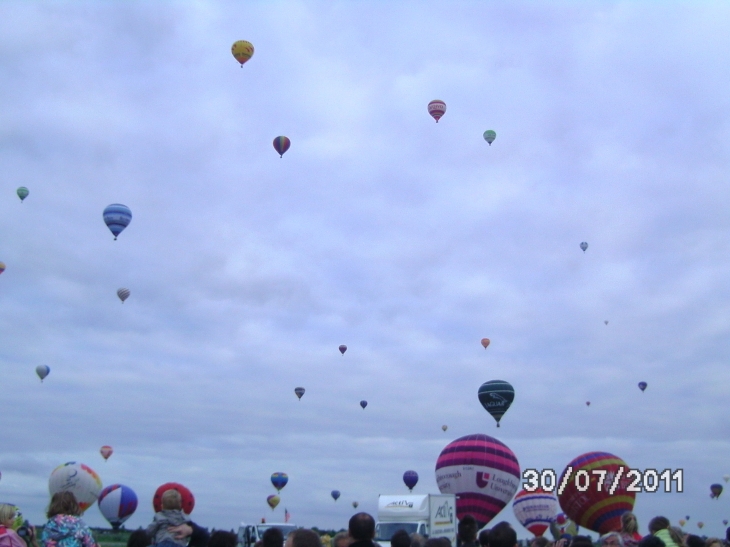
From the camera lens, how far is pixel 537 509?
1443 inches

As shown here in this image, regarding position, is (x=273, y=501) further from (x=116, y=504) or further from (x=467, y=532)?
(x=467, y=532)

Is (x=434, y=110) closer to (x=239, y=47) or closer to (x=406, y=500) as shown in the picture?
(x=239, y=47)

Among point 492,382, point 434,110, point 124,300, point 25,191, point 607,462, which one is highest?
point 434,110

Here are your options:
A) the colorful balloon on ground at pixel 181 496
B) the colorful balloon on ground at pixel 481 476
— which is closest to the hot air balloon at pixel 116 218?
the colorful balloon on ground at pixel 481 476

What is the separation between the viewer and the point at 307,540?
630 centimetres

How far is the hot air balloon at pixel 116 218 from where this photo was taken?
41.2m

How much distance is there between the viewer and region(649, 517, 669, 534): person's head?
9492 mm

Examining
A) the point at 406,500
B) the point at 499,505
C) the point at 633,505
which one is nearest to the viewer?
the point at 406,500

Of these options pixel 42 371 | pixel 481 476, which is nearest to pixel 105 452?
pixel 42 371

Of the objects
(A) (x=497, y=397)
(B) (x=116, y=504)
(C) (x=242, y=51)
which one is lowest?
(B) (x=116, y=504)

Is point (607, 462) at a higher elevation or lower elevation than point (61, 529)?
higher

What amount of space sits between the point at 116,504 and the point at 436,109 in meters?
26.0

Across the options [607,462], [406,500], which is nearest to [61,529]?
[406,500]

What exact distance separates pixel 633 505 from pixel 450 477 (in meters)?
7.66
